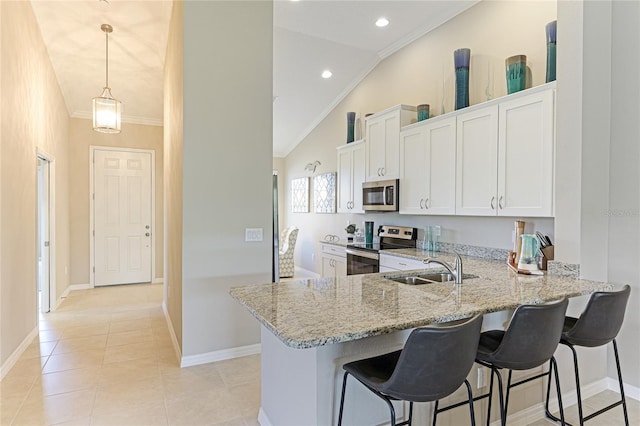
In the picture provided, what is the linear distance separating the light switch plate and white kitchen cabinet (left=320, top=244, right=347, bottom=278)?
171 cm

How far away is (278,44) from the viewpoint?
4.86m

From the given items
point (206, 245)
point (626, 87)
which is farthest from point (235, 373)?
point (626, 87)

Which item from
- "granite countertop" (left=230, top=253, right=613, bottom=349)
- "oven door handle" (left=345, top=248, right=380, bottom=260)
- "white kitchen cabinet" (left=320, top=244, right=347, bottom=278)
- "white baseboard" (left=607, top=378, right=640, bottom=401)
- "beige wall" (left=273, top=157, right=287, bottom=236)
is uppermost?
"beige wall" (left=273, top=157, right=287, bottom=236)

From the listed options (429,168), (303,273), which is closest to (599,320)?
(429,168)

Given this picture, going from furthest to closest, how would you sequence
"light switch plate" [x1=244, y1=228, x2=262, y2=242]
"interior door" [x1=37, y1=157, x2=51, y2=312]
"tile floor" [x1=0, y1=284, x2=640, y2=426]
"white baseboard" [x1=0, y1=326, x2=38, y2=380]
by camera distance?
"interior door" [x1=37, y1=157, x2=51, y2=312], "light switch plate" [x1=244, y1=228, x2=262, y2=242], "white baseboard" [x1=0, y1=326, x2=38, y2=380], "tile floor" [x1=0, y1=284, x2=640, y2=426]

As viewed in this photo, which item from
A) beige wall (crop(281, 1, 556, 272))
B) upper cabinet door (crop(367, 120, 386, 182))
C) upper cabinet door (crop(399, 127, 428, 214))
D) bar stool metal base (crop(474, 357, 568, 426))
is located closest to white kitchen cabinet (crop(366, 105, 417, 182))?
upper cabinet door (crop(367, 120, 386, 182))

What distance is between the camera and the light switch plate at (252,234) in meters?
3.36

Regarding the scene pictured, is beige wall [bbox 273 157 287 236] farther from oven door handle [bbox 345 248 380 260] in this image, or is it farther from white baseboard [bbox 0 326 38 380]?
white baseboard [bbox 0 326 38 380]

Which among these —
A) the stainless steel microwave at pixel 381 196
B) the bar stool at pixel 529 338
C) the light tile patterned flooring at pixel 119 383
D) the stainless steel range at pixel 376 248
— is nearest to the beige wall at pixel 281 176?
the stainless steel microwave at pixel 381 196

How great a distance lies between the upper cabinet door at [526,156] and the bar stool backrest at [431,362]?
1845 mm

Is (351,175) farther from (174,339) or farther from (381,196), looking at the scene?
(174,339)

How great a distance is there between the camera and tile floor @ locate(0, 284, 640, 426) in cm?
236

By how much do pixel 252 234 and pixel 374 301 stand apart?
182cm

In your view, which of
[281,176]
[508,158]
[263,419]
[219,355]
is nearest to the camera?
[263,419]
